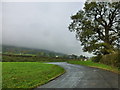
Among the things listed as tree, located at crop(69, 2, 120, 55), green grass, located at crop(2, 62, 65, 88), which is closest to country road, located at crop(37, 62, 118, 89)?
green grass, located at crop(2, 62, 65, 88)

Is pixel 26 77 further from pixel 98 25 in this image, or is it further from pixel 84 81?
pixel 98 25

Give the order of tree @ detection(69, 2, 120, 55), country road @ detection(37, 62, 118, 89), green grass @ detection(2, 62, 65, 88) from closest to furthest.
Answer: country road @ detection(37, 62, 118, 89) → green grass @ detection(2, 62, 65, 88) → tree @ detection(69, 2, 120, 55)

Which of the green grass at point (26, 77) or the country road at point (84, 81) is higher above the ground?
the green grass at point (26, 77)

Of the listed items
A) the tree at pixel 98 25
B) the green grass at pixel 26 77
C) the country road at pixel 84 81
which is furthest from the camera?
the tree at pixel 98 25

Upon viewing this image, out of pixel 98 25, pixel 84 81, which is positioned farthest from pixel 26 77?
pixel 98 25

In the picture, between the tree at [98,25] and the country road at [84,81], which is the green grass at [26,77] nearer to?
the country road at [84,81]

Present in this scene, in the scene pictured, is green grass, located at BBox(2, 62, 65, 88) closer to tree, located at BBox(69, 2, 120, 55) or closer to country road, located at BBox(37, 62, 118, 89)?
country road, located at BBox(37, 62, 118, 89)

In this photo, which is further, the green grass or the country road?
the green grass

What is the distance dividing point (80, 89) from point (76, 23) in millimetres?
21591

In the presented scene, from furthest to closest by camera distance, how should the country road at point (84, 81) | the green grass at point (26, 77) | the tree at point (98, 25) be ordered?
the tree at point (98, 25) < the green grass at point (26, 77) < the country road at point (84, 81)

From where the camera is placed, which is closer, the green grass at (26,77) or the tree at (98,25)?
the green grass at (26,77)

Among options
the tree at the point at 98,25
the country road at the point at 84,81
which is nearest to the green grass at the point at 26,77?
the country road at the point at 84,81

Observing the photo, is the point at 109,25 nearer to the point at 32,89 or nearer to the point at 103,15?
the point at 103,15

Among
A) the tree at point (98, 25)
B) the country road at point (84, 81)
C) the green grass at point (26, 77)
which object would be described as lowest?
the country road at point (84, 81)
